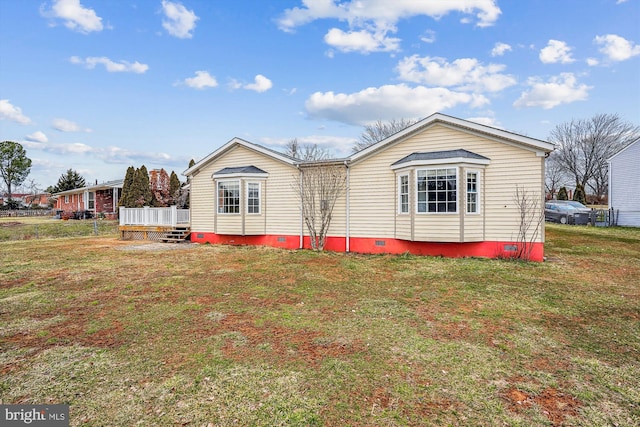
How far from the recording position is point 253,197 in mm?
13570

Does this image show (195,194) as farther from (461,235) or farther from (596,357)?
(596,357)

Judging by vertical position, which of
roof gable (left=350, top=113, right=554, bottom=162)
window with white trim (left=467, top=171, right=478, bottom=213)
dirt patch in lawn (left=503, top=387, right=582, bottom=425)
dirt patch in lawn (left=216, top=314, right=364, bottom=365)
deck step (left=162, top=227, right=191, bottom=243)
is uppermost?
roof gable (left=350, top=113, right=554, bottom=162)

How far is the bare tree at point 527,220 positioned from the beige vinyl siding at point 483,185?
4.9 inches

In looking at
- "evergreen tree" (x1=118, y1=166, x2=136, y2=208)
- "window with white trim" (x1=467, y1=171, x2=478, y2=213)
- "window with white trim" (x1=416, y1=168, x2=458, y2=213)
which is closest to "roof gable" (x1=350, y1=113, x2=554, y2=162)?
"window with white trim" (x1=467, y1=171, x2=478, y2=213)

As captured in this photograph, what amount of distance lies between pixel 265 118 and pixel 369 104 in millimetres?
12403

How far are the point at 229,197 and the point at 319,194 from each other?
4239 millimetres

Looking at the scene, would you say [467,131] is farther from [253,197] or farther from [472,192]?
[253,197]

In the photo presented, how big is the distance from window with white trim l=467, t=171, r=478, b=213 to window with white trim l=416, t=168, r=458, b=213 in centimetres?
43

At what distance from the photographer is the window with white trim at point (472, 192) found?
32.8 ft

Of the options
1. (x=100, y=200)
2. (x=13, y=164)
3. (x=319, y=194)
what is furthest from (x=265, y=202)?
(x=13, y=164)

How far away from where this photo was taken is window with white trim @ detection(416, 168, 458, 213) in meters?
10.0

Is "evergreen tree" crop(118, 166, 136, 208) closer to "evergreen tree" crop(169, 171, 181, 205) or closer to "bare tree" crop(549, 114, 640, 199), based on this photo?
"evergreen tree" crop(169, 171, 181, 205)

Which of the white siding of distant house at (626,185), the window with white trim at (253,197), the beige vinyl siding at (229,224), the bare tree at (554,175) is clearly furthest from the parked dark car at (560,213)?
the bare tree at (554,175)

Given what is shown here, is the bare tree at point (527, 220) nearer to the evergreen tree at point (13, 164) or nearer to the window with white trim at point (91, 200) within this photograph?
the window with white trim at point (91, 200)
